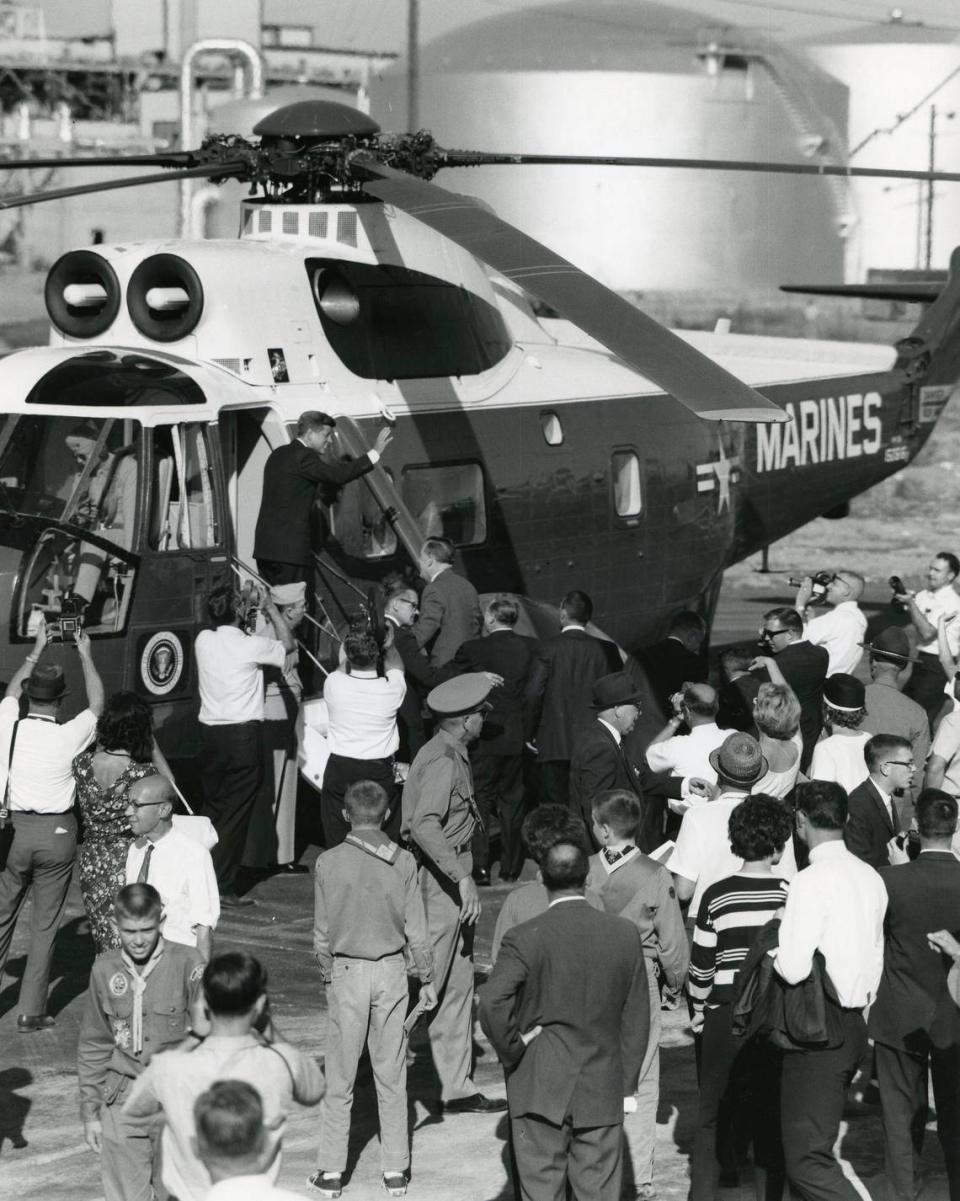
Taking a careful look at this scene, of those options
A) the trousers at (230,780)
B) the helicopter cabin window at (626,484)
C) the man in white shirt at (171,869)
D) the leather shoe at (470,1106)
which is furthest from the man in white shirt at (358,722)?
the helicopter cabin window at (626,484)

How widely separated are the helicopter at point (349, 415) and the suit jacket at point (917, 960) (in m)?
2.95

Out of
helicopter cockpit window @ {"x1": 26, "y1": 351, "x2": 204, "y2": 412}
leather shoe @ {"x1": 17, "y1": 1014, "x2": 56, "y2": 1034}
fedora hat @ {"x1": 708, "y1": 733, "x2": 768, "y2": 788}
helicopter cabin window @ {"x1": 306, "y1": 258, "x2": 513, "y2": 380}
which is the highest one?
helicopter cabin window @ {"x1": 306, "y1": 258, "x2": 513, "y2": 380}

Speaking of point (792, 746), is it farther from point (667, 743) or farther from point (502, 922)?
point (502, 922)

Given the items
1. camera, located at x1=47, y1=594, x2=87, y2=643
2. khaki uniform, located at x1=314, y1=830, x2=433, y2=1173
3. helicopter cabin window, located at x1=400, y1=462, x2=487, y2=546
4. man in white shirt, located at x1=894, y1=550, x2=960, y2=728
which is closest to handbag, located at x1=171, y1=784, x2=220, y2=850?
khaki uniform, located at x1=314, y1=830, x2=433, y2=1173

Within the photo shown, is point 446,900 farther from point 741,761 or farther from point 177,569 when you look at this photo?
point 177,569

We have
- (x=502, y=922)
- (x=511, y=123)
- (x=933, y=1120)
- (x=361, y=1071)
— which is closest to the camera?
(x=502, y=922)

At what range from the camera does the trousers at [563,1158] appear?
5945 mm

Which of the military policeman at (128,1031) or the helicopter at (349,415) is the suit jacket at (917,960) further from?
the helicopter at (349,415)

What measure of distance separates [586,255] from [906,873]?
63.3 m

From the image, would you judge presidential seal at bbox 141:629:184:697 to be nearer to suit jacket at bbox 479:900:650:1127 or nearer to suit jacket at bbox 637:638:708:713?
suit jacket at bbox 637:638:708:713

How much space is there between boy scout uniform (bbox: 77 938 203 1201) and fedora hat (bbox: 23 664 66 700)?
7.89ft

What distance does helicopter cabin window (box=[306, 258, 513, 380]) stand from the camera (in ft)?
39.4

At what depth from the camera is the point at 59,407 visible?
10602 mm

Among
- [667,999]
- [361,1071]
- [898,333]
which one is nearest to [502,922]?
[667,999]
